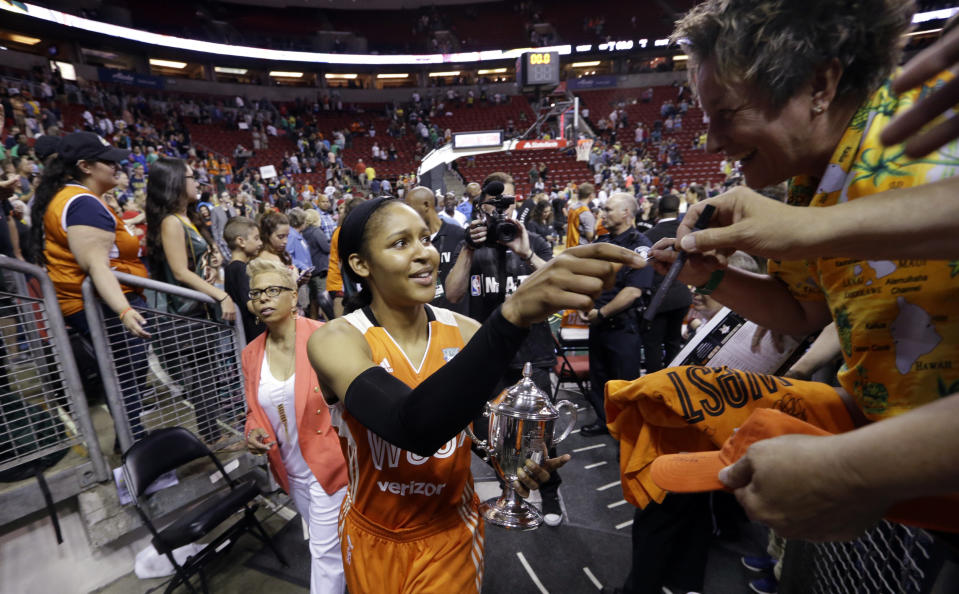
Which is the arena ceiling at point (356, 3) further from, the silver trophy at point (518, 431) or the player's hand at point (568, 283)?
the player's hand at point (568, 283)

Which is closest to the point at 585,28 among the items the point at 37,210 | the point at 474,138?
the point at 474,138

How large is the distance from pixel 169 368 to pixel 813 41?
3.93 meters

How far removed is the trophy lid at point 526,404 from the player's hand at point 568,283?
2.28 feet

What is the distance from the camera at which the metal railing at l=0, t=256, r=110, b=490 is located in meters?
2.52

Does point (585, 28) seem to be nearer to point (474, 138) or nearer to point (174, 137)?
point (474, 138)

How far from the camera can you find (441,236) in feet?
13.8

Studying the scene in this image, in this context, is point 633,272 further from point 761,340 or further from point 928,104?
point 928,104

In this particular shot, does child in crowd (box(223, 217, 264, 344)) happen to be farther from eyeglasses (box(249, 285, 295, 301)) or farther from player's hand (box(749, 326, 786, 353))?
player's hand (box(749, 326, 786, 353))

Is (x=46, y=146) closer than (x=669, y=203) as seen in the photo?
Yes

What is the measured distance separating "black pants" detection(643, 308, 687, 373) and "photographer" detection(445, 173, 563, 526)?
1256 millimetres

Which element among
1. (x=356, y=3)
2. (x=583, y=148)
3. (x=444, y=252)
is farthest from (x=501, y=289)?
(x=356, y=3)

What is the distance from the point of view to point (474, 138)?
51.2ft

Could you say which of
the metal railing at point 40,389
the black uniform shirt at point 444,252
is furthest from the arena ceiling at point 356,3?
the metal railing at point 40,389

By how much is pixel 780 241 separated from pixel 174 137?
22934 millimetres
